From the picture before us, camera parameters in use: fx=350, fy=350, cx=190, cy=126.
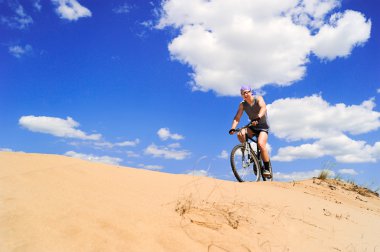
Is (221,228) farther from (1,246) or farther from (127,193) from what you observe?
(1,246)

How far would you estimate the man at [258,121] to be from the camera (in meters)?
6.98

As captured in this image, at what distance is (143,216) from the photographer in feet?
8.91

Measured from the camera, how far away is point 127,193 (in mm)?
3244

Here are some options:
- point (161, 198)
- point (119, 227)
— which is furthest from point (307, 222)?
point (119, 227)

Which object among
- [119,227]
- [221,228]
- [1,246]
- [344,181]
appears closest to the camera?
[1,246]

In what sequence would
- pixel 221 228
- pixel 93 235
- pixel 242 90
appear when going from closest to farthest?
pixel 93 235 < pixel 221 228 < pixel 242 90

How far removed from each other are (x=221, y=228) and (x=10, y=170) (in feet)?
6.43

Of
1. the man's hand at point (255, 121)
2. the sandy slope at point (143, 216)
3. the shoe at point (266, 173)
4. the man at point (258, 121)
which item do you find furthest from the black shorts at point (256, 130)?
the sandy slope at point (143, 216)

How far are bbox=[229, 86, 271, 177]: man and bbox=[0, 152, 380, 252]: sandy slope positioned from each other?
2.68m

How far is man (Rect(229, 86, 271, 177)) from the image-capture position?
6984 millimetres

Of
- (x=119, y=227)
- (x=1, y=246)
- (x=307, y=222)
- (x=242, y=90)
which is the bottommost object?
(x=1, y=246)

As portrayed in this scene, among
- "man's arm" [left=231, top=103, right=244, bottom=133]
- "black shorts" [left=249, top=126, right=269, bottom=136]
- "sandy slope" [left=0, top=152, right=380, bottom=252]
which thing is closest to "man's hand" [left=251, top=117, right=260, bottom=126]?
"black shorts" [left=249, top=126, right=269, bottom=136]

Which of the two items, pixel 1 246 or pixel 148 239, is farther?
pixel 148 239

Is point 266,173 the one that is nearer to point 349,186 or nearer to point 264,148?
point 264,148
